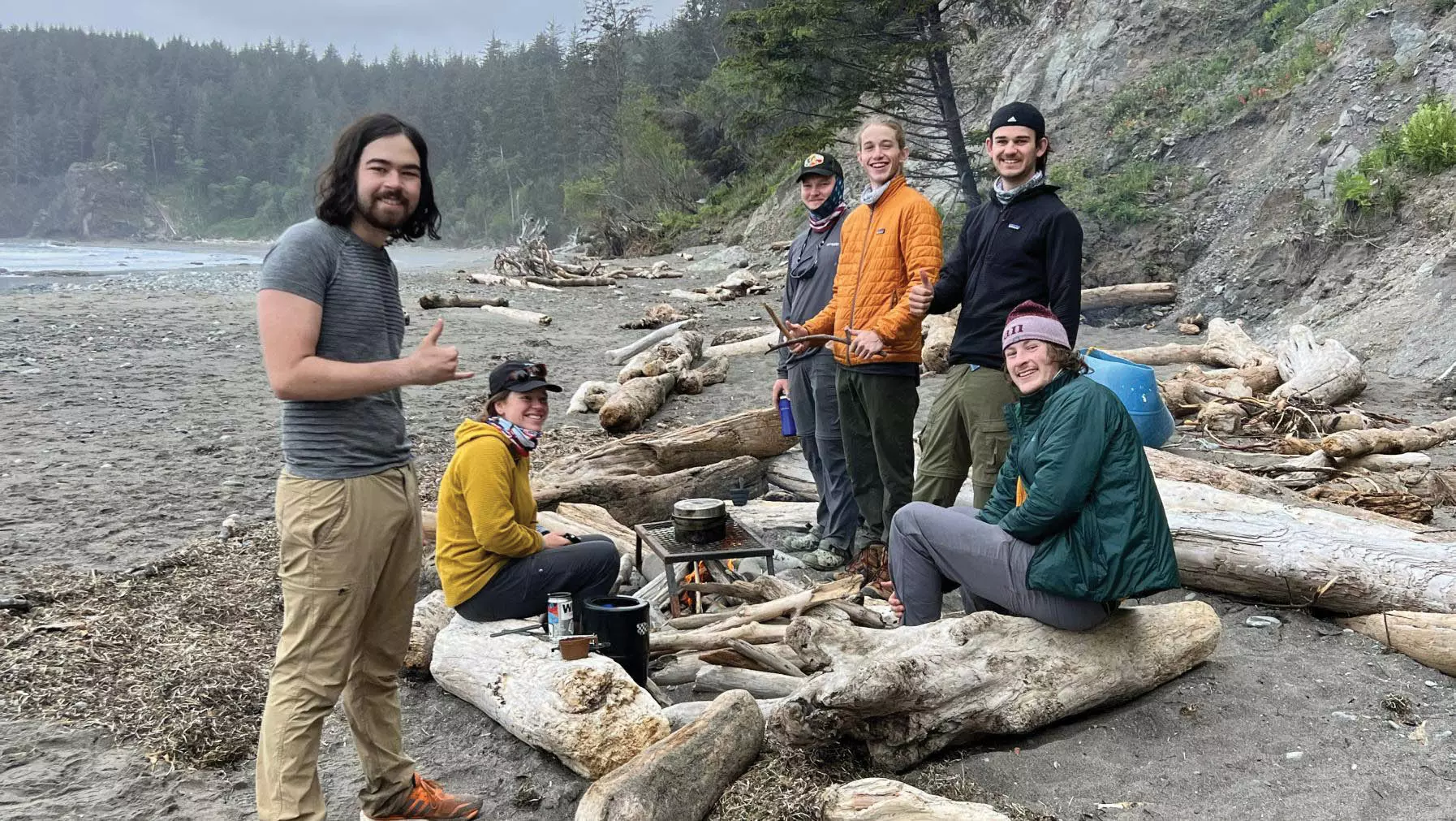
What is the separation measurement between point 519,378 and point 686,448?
3.22 m

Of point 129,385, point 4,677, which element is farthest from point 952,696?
point 129,385

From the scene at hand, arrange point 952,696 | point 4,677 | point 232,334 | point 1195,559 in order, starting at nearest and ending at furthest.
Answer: point 952,696
point 4,677
point 1195,559
point 232,334

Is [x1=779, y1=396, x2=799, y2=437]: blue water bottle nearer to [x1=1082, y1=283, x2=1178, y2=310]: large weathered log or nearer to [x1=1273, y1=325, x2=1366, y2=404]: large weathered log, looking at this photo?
[x1=1273, y1=325, x2=1366, y2=404]: large weathered log

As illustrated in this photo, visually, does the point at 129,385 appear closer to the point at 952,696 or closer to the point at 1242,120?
the point at 952,696

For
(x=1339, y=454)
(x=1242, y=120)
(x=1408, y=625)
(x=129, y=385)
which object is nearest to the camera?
(x=1408, y=625)

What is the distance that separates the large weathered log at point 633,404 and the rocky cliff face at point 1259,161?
7388mm

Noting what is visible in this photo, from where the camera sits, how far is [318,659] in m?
2.75

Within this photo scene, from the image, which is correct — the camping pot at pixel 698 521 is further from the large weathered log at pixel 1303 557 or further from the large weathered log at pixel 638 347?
the large weathered log at pixel 638 347

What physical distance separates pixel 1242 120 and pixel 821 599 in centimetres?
1645

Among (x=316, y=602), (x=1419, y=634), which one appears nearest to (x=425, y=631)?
(x=316, y=602)

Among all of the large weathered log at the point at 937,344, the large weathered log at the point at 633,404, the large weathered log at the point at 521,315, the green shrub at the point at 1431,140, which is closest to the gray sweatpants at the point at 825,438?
the large weathered log at the point at 633,404

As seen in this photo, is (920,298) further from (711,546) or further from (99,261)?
(99,261)

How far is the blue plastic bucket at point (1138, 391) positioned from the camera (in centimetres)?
640

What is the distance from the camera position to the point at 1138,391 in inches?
257
